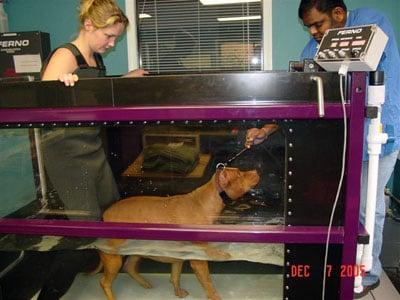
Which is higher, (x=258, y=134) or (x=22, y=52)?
(x=22, y=52)

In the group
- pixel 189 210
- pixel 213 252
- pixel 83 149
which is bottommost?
pixel 213 252

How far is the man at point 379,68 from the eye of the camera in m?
1.57

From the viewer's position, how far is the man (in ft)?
5.14

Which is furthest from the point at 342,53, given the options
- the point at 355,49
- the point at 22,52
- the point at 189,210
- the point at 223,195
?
the point at 22,52

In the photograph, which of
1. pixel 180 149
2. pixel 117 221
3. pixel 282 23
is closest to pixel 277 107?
pixel 180 149

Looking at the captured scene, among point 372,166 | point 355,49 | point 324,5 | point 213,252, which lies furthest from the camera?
point 324,5

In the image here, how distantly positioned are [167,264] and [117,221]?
0.92ft

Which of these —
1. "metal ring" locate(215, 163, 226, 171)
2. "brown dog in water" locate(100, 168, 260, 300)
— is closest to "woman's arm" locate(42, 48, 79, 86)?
"brown dog in water" locate(100, 168, 260, 300)

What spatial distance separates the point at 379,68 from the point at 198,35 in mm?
1998

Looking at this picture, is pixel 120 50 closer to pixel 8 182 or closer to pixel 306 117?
pixel 8 182

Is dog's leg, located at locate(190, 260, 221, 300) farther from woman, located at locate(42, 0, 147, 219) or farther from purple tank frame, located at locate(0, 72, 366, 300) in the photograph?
woman, located at locate(42, 0, 147, 219)

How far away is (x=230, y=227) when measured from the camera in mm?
1177
